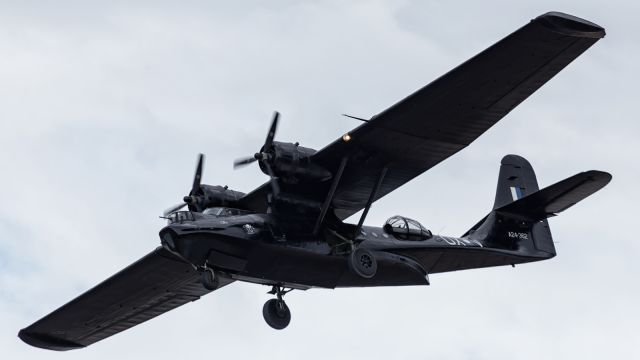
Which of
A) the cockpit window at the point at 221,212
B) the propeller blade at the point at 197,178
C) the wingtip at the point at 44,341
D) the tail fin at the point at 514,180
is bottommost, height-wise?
the wingtip at the point at 44,341

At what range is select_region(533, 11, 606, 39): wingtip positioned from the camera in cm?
2633

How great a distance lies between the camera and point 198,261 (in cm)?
2978

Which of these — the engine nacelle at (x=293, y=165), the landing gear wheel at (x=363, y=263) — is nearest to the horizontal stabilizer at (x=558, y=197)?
the landing gear wheel at (x=363, y=263)

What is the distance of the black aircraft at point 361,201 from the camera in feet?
92.5

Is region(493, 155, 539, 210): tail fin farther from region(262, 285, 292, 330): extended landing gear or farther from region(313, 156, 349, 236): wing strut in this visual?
region(262, 285, 292, 330): extended landing gear

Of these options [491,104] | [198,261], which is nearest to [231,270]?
[198,261]

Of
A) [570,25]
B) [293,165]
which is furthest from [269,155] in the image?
[570,25]

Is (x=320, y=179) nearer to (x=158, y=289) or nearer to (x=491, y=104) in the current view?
(x=491, y=104)

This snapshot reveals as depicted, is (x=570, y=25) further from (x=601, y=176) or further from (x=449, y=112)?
(x=601, y=176)

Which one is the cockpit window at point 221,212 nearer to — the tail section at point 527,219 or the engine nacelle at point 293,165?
the engine nacelle at point 293,165

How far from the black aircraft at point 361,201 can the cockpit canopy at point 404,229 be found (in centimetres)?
3

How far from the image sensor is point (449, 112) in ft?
97.0

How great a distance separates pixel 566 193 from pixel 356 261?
263 inches

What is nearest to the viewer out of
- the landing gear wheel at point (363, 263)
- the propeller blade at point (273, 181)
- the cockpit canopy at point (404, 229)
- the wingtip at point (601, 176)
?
the propeller blade at point (273, 181)
